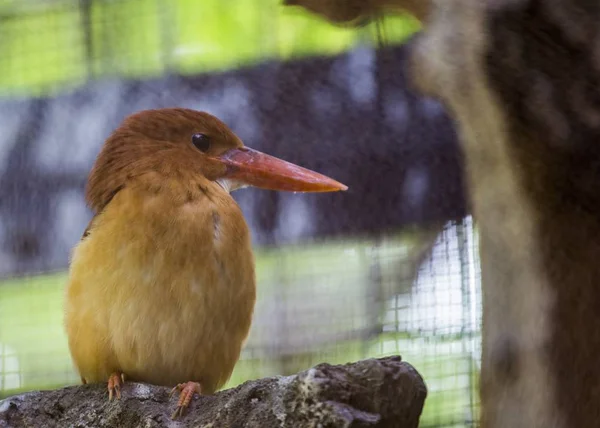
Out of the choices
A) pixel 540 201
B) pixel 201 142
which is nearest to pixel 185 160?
pixel 201 142

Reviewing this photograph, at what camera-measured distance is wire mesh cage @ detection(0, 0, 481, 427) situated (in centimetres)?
93

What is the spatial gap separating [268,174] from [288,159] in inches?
2.9

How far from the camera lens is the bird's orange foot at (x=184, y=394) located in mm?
741

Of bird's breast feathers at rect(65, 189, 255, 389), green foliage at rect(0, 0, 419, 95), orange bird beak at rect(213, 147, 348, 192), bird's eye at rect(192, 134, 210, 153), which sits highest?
green foliage at rect(0, 0, 419, 95)

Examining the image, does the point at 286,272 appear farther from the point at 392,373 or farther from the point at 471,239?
the point at 392,373

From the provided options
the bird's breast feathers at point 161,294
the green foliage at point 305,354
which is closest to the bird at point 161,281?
the bird's breast feathers at point 161,294

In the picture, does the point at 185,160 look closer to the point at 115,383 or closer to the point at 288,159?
the point at 288,159

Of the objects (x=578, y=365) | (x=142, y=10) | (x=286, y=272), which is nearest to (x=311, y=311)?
(x=286, y=272)

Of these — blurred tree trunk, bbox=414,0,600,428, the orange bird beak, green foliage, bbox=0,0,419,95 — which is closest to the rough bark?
blurred tree trunk, bbox=414,0,600,428

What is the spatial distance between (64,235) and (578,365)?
0.66 meters

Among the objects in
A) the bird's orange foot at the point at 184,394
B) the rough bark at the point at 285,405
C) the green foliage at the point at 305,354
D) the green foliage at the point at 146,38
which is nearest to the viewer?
the rough bark at the point at 285,405

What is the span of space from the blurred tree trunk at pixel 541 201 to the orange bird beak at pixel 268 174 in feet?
0.68

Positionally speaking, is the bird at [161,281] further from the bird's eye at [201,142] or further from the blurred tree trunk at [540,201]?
the blurred tree trunk at [540,201]

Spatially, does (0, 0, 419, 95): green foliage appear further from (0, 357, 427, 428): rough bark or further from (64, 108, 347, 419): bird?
(0, 357, 427, 428): rough bark
